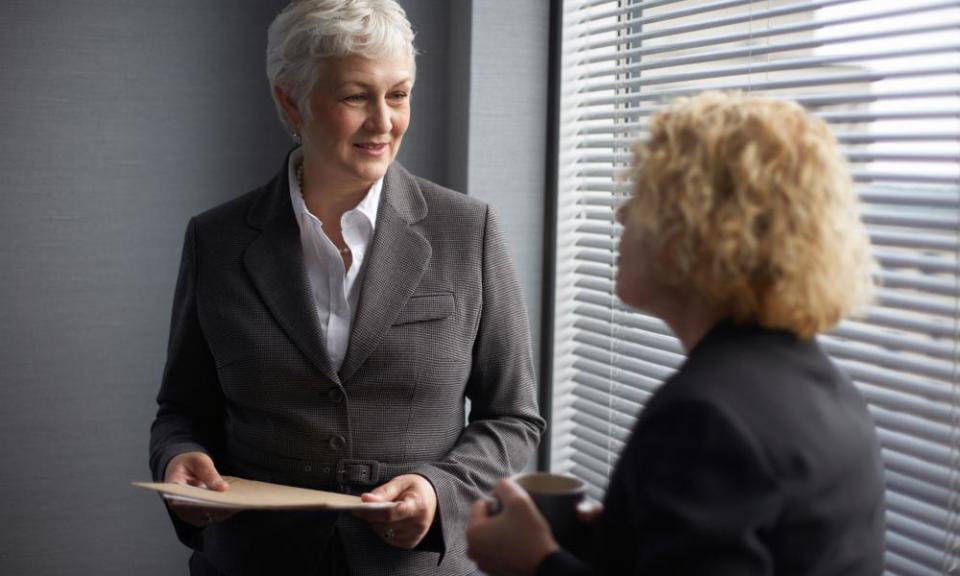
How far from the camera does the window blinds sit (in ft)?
5.32

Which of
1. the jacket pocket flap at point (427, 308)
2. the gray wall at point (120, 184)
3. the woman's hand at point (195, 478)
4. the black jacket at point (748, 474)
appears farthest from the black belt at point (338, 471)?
the gray wall at point (120, 184)

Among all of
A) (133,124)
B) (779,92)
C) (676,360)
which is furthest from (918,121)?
(133,124)

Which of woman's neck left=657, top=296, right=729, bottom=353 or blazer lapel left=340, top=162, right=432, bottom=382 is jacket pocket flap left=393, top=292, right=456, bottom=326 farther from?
woman's neck left=657, top=296, right=729, bottom=353

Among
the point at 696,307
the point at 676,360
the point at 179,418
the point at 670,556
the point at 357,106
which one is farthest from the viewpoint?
the point at 676,360

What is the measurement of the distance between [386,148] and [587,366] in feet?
3.36

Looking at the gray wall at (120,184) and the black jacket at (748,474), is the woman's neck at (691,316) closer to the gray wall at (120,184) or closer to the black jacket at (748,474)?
the black jacket at (748,474)

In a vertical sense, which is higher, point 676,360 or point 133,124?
point 133,124

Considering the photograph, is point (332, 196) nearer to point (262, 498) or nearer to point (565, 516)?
point (262, 498)

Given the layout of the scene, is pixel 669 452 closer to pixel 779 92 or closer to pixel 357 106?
pixel 357 106

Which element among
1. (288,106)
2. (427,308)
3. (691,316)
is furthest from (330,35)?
(691,316)

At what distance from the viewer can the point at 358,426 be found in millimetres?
1811

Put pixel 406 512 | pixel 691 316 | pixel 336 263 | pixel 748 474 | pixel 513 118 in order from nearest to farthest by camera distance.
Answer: pixel 748 474 → pixel 691 316 → pixel 406 512 → pixel 336 263 → pixel 513 118

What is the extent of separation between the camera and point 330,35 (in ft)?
5.86

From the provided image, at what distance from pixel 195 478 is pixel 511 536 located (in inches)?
32.4
